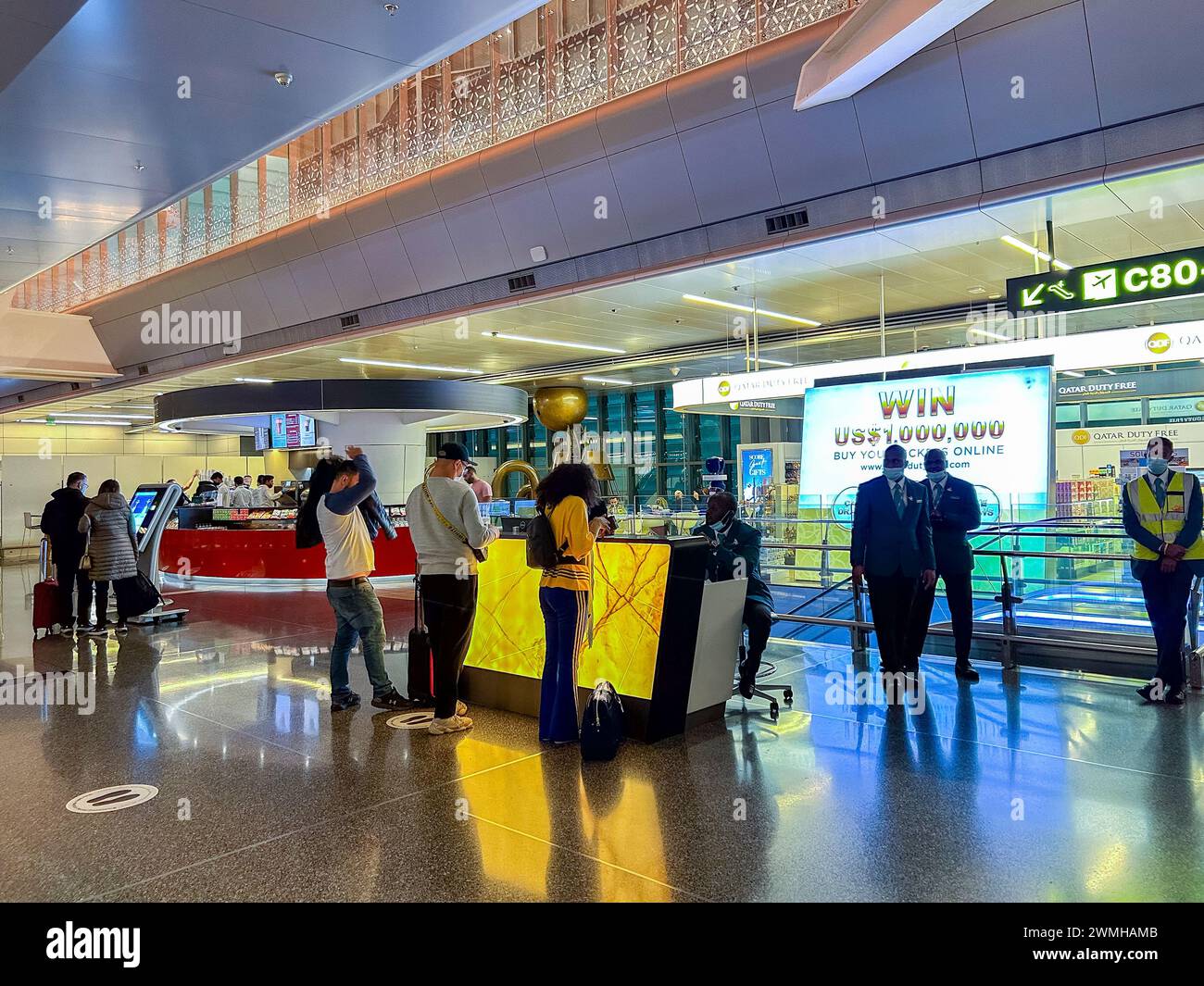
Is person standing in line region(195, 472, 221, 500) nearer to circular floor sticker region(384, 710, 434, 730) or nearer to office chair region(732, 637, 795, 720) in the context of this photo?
circular floor sticker region(384, 710, 434, 730)

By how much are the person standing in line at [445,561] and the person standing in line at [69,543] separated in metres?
5.37

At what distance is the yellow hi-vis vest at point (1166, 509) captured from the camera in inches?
214

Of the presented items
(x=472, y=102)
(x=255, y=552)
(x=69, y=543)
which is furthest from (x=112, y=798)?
(x=255, y=552)

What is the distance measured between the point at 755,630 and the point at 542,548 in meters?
1.78

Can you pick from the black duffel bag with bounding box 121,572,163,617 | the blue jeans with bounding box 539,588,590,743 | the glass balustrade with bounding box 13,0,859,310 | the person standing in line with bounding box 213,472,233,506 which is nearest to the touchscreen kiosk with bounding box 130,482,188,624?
the black duffel bag with bounding box 121,572,163,617

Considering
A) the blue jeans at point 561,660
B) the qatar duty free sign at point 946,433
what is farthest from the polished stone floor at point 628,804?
the qatar duty free sign at point 946,433

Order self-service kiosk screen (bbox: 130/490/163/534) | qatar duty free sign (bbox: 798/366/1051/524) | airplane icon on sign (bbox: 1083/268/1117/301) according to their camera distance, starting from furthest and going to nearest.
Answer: self-service kiosk screen (bbox: 130/490/163/534), qatar duty free sign (bbox: 798/366/1051/524), airplane icon on sign (bbox: 1083/268/1117/301)

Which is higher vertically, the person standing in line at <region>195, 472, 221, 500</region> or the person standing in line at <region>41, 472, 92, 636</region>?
the person standing in line at <region>195, 472, 221, 500</region>

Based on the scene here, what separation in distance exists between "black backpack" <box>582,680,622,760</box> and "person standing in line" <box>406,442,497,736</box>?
3.25 ft

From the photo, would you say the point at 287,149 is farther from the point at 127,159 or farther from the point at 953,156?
the point at 953,156

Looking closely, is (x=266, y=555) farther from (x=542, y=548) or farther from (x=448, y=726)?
(x=542, y=548)

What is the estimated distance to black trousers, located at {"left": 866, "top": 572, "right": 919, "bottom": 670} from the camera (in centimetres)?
586

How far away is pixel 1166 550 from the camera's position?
541 cm

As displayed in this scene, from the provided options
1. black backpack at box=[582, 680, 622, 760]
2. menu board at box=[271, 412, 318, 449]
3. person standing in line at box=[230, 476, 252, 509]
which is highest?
menu board at box=[271, 412, 318, 449]
